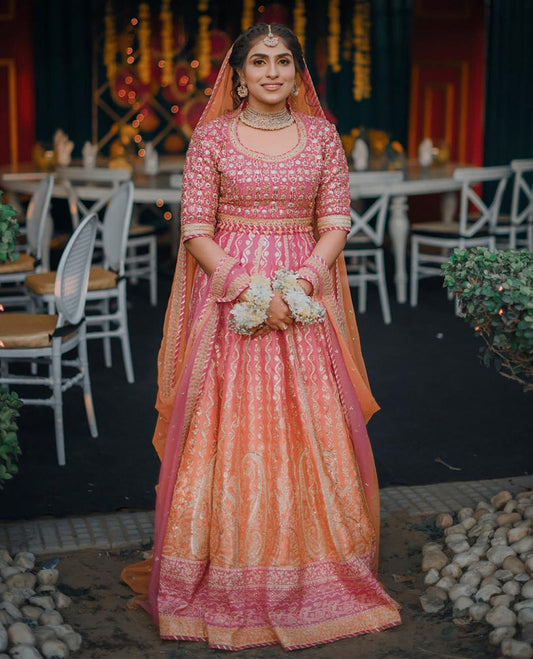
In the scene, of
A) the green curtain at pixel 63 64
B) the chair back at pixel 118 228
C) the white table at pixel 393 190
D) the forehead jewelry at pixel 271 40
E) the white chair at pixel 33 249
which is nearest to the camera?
the forehead jewelry at pixel 271 40

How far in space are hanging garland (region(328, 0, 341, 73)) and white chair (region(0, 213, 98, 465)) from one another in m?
5.33

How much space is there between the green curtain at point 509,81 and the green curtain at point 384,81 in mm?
929

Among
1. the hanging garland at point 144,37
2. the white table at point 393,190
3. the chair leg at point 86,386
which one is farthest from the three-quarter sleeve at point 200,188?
the hanging garland at point 144,37

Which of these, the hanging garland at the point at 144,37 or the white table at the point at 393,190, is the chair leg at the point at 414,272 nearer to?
the white table at the point at 393,190

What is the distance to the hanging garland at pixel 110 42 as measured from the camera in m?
8.93

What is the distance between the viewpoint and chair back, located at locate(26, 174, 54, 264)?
535cm

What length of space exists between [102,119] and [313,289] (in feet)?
22.8

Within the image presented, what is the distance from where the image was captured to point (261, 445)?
2797 mm

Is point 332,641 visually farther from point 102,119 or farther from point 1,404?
point 102,119

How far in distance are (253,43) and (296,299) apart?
0.71 meters

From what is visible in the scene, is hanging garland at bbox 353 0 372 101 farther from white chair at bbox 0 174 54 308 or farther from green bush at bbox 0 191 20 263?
green bush at bbox 0 191 20 263

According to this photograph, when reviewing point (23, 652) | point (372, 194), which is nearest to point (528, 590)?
point (23, 652)

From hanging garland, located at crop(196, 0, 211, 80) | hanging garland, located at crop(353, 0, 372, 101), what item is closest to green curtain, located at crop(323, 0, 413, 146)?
hanging garland, located at crop(353, 0, 372, 101)

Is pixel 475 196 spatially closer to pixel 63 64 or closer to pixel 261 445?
pixel 63 64
